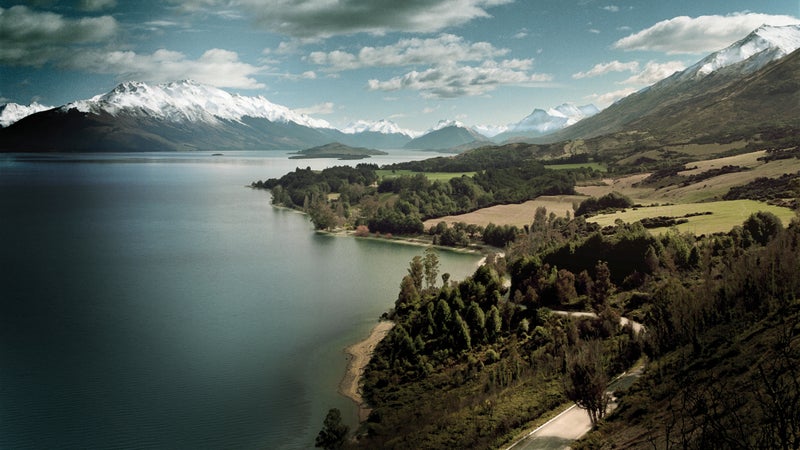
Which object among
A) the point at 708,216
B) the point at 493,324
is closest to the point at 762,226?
the point at 708,216

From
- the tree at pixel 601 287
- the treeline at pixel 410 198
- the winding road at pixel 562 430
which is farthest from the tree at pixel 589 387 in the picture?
the treeline at pixel 410 198

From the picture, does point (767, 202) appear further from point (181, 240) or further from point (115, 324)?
point (181, 240)

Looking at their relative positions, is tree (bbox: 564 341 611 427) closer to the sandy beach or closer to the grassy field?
the sandy beach

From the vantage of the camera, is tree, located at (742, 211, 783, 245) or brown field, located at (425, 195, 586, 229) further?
brown field, located at (425, 195, 586, 229)

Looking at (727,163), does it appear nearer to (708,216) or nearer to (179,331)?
(708,216)

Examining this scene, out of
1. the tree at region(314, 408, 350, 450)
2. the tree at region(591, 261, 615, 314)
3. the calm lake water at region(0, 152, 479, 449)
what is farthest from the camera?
the tree at region(591, 261, 615, 314)

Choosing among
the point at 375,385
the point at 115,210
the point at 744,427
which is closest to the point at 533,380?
the point at 375,385

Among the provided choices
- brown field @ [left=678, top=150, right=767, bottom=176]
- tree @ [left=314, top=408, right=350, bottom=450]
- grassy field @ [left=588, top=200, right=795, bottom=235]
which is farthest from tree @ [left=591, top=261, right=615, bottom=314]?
brown field @ [left=678, top=150, right=767, bottom=176]
